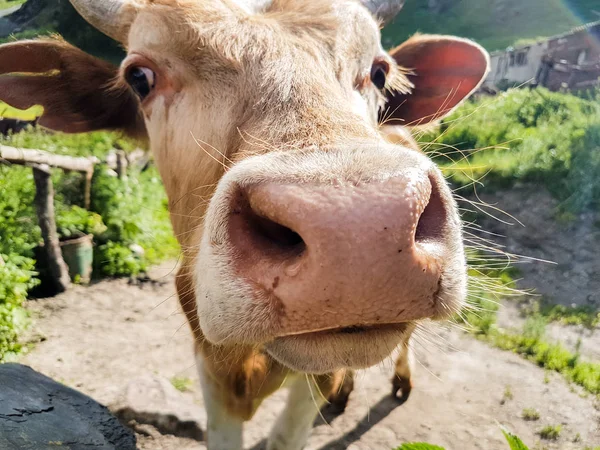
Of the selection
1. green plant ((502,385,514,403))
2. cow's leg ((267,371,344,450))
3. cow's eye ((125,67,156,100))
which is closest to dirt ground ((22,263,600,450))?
green plant ((502,385,514,403))

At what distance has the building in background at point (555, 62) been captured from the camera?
420 inches

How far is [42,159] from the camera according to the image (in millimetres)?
6816

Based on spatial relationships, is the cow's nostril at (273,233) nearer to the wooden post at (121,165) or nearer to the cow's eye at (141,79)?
the cow's eye at (141,79)

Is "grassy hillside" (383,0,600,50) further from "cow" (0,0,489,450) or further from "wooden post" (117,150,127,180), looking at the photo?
"cow" (0,0,489,450)

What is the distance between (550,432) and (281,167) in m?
4.43

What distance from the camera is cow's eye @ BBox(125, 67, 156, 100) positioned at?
266 centimetres

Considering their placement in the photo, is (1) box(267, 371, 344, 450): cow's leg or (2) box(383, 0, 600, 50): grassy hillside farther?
(2) box(383, 0, 600, 50): grassy hillside

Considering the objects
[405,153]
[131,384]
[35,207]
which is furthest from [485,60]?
[35,207]

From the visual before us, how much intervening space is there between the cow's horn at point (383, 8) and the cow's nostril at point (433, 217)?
2.16 meters

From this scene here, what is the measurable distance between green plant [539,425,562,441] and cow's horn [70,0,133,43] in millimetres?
4713

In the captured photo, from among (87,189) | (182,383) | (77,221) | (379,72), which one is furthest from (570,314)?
(87,189)

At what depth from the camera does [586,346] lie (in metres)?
6.05

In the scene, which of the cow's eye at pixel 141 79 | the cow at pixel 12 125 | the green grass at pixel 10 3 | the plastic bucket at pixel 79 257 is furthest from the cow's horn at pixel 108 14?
the plastic bucket at pixel 79 257

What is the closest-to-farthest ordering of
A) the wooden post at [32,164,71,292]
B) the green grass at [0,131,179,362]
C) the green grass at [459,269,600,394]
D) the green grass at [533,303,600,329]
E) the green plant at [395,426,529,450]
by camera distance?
the green plant at [395,426,529,450] < the green grass at [459,269,600,394] < the green grass at [0,131,179,362] < the green grass at [533,303,600,329] < the wooden post at [32,164,71,292]
